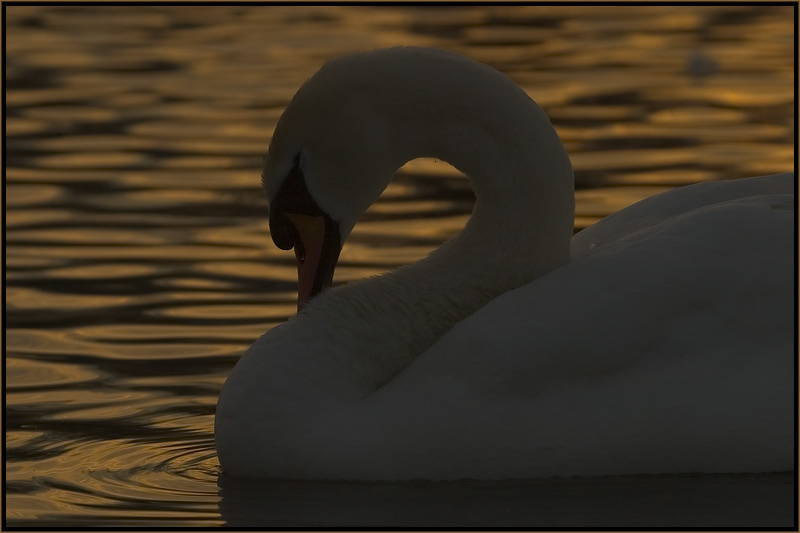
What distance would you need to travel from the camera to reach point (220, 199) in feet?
32.6

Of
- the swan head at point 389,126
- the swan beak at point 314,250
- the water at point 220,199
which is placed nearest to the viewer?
the water at point 220,199

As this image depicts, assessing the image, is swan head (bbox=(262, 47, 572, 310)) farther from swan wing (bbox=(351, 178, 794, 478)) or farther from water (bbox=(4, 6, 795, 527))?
water (bbox=(4, 6, 795, 527))

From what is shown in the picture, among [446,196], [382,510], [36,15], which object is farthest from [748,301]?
[36,15]

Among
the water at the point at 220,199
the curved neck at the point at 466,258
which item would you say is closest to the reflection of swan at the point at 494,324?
the curved neck at the point at 466,258

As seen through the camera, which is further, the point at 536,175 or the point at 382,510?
the point at 536,175

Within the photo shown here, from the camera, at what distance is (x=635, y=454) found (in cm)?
584

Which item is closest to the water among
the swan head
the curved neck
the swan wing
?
the swan wing

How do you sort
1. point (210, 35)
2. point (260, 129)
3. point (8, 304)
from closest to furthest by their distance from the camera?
point (8, 304) → point (260, 129) → point (210, 35)

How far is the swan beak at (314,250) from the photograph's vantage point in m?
6.32

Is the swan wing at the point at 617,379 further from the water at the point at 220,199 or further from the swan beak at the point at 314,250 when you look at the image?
the swan beak at the point at 314,250

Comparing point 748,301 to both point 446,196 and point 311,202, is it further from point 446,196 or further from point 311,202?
point 446,196

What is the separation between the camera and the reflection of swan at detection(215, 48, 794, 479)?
5824 mm

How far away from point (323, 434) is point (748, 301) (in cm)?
143

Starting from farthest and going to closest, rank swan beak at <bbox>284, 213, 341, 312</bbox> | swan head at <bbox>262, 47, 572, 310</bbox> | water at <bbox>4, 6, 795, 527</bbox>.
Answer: swan beak at <bbox>284, 213, 341, 312</bbox>
swan head at <bbox>262, 47, 572, 310</bbox>
water at <bbox>4, 6, 795, 527</bbox>
